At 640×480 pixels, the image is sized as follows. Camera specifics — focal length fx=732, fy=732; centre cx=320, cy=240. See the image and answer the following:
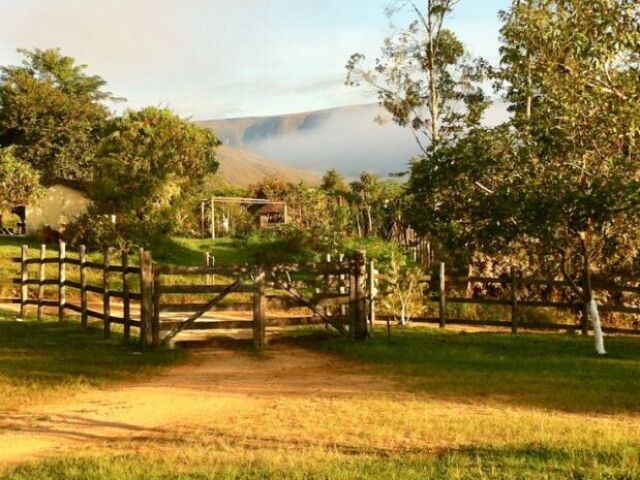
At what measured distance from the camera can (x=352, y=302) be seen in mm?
14953

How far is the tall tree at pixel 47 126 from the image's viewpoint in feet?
172

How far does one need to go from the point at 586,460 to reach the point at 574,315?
15961 millimetres

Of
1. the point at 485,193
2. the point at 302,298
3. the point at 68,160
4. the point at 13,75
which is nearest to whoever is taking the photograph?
the point at 302,298

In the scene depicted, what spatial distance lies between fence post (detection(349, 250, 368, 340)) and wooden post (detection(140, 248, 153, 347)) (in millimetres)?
4011

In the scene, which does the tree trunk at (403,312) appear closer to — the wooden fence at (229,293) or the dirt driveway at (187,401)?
the wooden fence at (229,293)

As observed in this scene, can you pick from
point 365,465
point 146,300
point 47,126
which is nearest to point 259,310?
point 146,300

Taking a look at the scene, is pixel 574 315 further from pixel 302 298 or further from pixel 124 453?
pixel 124 453

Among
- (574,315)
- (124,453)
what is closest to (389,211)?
(574,315)

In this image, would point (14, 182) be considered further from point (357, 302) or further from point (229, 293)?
point (357, 302)

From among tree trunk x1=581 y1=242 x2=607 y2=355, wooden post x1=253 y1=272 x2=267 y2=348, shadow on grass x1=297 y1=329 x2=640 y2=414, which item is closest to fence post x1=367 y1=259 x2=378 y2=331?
shadow on grass x1=297 y1=329 x2=640 y2=414

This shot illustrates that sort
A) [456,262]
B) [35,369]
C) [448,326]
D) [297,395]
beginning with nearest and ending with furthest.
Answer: [297,395], [35,369], [448,326], [456,262]

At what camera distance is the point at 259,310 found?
1396cm

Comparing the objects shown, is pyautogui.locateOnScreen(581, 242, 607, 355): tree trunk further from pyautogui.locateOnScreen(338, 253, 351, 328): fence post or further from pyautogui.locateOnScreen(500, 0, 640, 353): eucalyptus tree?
pyautogui.locateOnScreen(338, 253, 351, 328): fence post

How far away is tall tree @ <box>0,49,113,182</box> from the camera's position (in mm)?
52312
